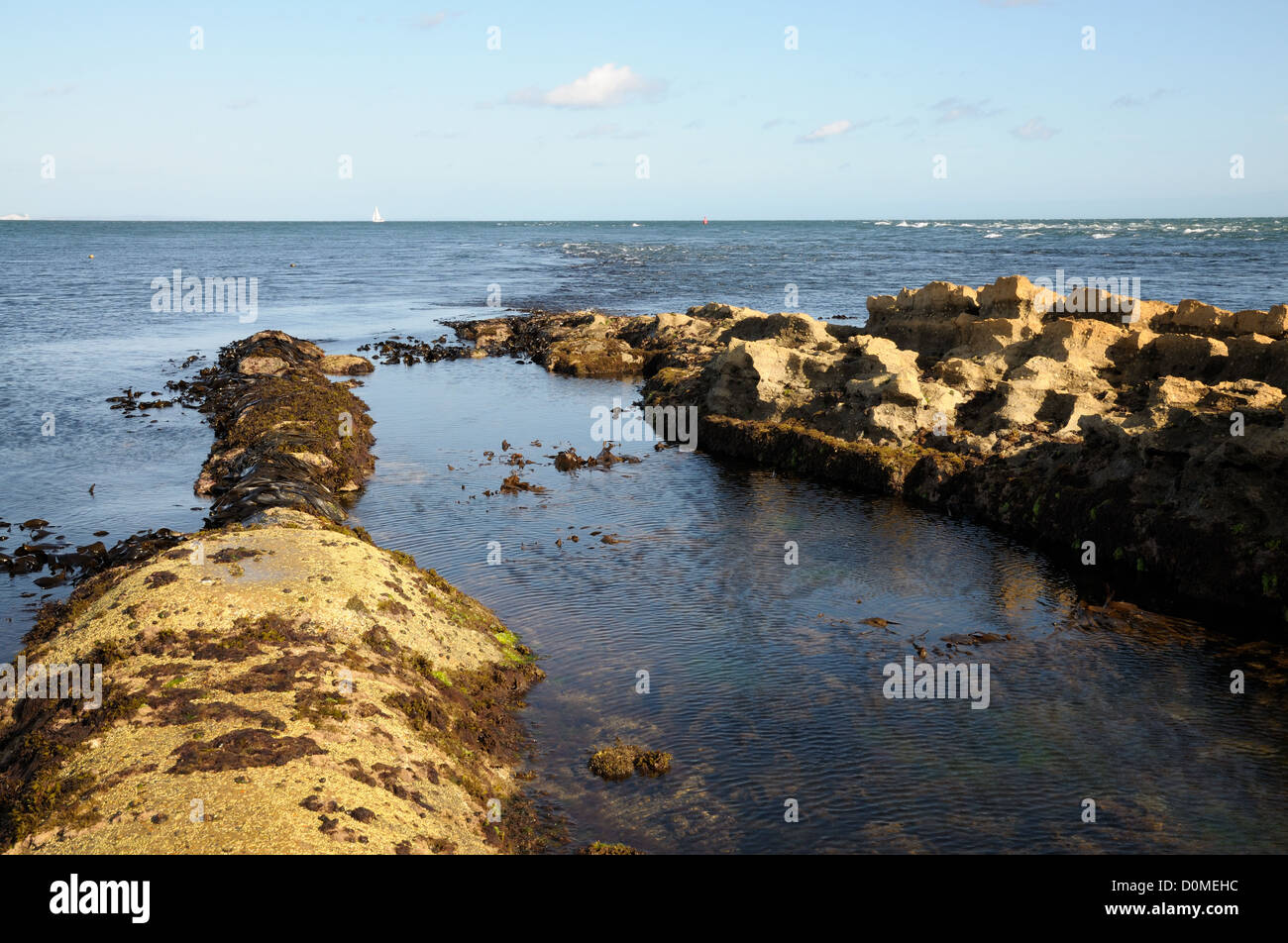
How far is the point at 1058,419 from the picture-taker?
33656mm

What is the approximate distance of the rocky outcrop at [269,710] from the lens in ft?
39.9

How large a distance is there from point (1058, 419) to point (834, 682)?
18.4 meters

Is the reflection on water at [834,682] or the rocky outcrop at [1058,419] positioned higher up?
the rocky outcrop at [1058,419]

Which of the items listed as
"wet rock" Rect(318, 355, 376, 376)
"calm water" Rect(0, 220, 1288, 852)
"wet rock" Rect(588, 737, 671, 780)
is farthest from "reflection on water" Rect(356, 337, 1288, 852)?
"wet rock" Rect(318, 355, 376, 376)

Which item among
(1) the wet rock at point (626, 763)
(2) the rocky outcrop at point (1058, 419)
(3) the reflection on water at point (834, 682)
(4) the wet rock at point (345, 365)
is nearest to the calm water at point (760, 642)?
(3) the reflection on water at point (834, 682)

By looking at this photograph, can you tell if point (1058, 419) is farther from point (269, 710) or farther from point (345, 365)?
point (345, 365)

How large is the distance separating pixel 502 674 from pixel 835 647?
792 cm

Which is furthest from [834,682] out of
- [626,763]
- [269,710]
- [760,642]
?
[269,710]

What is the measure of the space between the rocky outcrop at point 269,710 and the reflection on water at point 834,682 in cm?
194

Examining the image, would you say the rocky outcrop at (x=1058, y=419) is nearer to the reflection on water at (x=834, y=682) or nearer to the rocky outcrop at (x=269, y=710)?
the reflection on water at (x=834, y=682)

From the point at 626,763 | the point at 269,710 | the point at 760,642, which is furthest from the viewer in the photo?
the point at 760,642

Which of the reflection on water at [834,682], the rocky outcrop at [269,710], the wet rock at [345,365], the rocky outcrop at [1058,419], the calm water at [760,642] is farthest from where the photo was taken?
the wet rock at [345,365]

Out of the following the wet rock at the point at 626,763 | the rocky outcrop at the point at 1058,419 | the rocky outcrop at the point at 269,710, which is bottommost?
the wet rock at the point at 626,763

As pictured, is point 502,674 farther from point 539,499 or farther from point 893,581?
point 539,499
